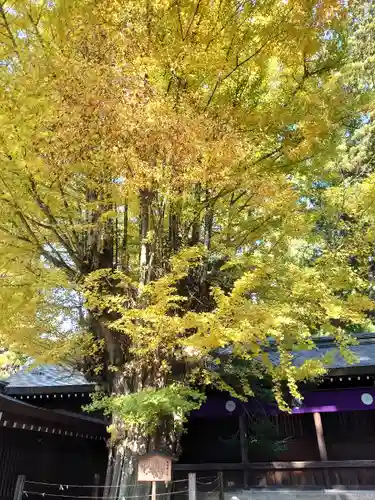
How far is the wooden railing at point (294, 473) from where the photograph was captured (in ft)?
24.2

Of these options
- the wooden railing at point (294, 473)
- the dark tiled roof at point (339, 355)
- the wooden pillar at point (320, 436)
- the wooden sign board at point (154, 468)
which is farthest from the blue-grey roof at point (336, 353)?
the wooden sign board at point (154, 468)

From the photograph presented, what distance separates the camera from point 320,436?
7996mm

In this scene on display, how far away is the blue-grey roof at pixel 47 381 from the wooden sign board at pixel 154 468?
497 centimetres

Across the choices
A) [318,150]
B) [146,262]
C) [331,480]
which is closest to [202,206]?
[146,262]

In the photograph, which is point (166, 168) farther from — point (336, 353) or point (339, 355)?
point (336, 353)

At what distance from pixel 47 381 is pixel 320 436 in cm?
687

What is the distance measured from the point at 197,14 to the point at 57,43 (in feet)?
5.98

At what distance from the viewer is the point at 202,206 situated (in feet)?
19.6

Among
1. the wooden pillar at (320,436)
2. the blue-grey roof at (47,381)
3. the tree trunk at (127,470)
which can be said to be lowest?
the tree trunk at (127,470)

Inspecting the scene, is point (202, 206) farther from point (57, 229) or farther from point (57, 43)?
point (57, 43)

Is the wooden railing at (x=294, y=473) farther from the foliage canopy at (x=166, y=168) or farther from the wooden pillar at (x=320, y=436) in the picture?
the foliage canopy at (x=166, y=168)

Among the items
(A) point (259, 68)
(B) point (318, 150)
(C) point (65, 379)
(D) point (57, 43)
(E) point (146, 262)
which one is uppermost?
(A) point (259, 68)

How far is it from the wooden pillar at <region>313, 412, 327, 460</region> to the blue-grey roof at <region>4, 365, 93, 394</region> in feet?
16.9

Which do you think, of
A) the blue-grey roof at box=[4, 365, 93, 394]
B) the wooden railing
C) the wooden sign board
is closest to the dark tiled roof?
the wooden railing
